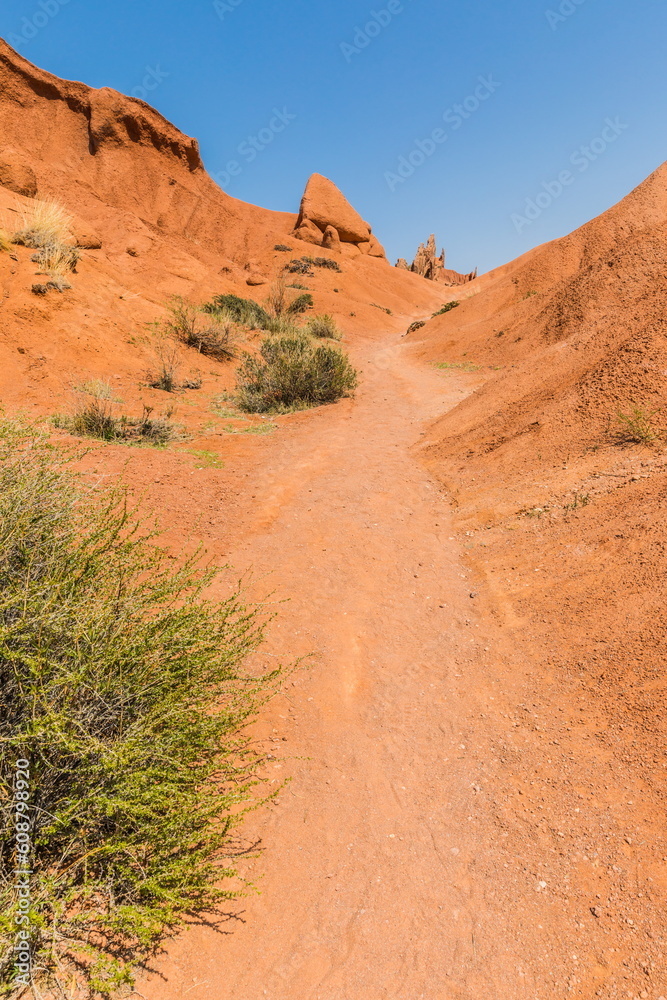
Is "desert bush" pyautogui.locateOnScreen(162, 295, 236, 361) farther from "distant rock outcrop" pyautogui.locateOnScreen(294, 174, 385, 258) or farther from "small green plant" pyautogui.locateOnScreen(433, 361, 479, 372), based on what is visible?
"distant rock outcrop" pyautogui.locateOnScreen(294, 174, 385, 258)

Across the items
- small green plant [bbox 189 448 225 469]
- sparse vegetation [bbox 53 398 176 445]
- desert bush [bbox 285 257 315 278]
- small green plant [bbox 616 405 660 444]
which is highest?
desert bush [bbox 285 257 315 278]

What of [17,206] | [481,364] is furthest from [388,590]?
[17,206]

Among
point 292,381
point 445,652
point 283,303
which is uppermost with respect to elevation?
point 283,303

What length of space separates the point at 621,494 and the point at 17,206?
15754 millimetres

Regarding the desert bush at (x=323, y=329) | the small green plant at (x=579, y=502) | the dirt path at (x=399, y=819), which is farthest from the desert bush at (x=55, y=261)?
the small green plant at (x=579, y=502)

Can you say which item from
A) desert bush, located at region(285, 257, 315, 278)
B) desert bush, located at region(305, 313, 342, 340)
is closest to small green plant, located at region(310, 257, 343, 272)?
desert bush, located at region(285, 257, 315, 278)

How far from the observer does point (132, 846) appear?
6.64 feet

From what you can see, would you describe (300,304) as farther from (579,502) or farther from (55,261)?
(579,502)

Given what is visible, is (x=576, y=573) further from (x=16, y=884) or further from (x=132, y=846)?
(x=16, y=884)

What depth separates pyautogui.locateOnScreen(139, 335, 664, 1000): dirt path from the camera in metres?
2.07

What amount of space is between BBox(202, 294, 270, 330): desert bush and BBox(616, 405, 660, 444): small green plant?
14.6 metres

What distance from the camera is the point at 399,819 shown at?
2.75 meters

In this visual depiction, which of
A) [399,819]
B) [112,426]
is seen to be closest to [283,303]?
[112,426]

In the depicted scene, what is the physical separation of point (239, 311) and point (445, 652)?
684 inches
